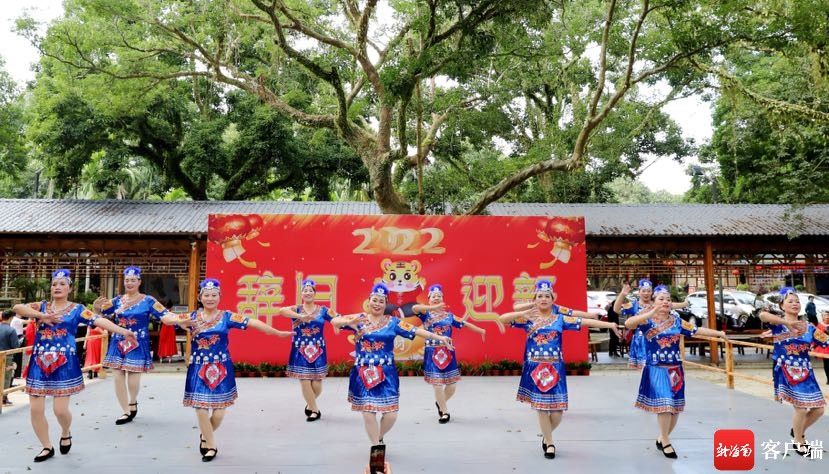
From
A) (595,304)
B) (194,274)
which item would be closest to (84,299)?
(194,274)

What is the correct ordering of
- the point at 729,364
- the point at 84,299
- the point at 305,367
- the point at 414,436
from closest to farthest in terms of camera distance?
the point at 414,436
the point at 305,367
the point at 729,364
the point at 84,299

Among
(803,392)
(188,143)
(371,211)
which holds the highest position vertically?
(188,143)

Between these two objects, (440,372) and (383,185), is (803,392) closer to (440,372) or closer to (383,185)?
(440,372)

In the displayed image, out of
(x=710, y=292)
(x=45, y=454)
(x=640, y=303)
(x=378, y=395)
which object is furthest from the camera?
(x=710, y=292)

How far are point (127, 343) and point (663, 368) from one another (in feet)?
16.9

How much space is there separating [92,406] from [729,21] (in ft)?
34.5

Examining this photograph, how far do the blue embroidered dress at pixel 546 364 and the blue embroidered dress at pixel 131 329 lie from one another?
3663 millimetres

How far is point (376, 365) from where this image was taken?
452 cm

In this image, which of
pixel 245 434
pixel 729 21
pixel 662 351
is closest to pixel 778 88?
pixel 729 21

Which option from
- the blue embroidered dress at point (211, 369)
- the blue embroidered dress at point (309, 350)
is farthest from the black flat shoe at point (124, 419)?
the blue embroidered dress at point (211, 369)

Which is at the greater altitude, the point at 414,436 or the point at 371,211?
the point at 371,211

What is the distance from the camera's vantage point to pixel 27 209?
40.6 ft

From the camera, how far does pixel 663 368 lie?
479 cm

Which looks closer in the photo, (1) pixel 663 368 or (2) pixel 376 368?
(2) pixel 376 368
